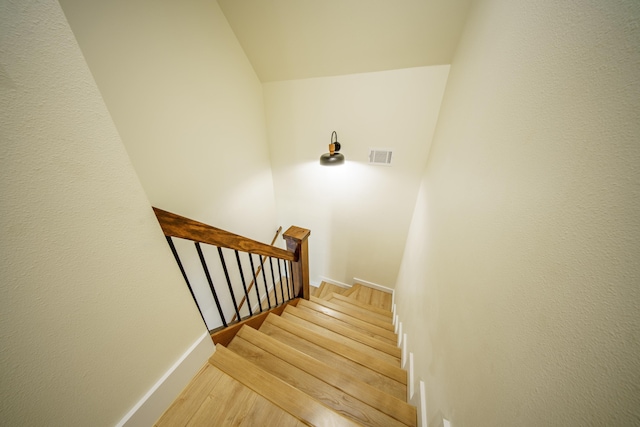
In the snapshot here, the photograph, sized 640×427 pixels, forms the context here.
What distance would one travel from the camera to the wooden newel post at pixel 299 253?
5.35 feet

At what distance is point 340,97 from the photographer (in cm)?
199

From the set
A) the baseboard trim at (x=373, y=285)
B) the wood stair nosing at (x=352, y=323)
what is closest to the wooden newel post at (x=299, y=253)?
the wood stair nosing at (x=352, y=323)

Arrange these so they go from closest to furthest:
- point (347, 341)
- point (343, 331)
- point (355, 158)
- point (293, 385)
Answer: point (293, 385)
point (347, 341)
point (343, 331)
point (355, 158)

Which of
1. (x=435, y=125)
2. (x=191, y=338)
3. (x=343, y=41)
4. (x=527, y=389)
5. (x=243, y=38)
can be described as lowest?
(x=191, y=338)

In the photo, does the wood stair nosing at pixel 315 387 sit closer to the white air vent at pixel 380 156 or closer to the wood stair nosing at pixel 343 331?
the wood stair nosing at pixel 343 331

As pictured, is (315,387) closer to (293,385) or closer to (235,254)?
(293,385)

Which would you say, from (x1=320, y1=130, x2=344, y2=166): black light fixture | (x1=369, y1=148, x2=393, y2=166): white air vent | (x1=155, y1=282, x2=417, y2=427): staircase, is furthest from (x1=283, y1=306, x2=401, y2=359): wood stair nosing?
(x1=369, y1=148, x2=393, y2=166): white air vent

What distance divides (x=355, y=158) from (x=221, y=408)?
2.25m

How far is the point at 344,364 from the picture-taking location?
4.18 feet

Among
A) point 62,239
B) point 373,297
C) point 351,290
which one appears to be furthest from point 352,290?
point 62,239

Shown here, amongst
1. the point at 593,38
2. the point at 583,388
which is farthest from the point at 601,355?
the point at 593,38

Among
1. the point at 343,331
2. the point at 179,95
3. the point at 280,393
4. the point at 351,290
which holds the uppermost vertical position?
the point at 179,95

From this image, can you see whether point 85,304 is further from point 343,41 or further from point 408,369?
point 343,41

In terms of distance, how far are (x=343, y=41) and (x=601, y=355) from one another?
2.18 metres
